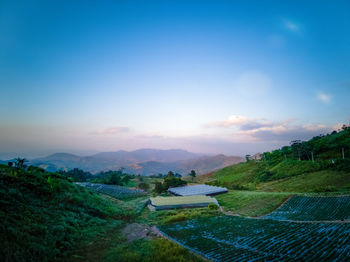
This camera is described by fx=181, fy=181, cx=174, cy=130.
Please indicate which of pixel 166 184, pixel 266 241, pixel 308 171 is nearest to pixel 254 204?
pixel 266 241

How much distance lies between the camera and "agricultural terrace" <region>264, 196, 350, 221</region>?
14047mm

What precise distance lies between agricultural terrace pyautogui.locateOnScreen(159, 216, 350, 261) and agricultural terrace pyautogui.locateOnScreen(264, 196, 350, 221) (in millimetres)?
3444

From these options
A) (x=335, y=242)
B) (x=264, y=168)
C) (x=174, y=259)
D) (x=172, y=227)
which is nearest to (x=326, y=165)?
(x=264, y=168)

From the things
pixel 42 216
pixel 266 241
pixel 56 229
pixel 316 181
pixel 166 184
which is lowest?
pixel 166 184

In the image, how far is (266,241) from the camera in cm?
981

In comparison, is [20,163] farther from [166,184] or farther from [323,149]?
[323,149]

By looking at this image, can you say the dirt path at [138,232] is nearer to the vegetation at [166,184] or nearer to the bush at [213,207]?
the bush at [213,207]

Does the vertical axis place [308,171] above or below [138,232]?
below

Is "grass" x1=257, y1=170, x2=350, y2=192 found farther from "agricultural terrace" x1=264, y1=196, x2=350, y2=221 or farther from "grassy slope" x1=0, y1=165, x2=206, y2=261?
"grassy slope" x1=0, y1=165, x2=206, y2=261

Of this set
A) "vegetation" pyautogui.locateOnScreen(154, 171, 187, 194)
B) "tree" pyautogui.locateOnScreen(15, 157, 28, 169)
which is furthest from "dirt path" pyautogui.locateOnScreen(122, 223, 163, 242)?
"vegetation" pyautogui.locateOnScreen(154, 171, 187, 194)

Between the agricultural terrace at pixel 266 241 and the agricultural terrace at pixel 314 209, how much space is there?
11.3 ft

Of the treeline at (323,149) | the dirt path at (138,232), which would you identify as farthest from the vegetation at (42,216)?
the treeline at (323,149)

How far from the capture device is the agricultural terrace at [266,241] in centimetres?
806

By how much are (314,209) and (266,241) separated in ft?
31.7
